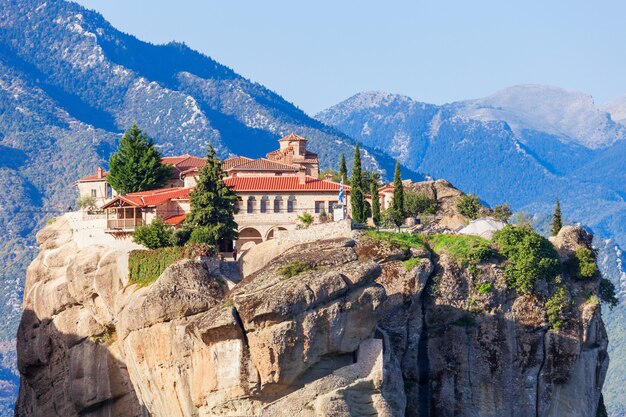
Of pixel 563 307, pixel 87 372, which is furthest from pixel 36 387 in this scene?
pixel 563 307

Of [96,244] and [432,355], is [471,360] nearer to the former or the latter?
[432,355]

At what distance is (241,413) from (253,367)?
222 centimetres

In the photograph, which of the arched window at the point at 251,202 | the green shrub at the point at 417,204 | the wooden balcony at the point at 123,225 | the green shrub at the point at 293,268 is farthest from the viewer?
the green shrub at the point at 417,204

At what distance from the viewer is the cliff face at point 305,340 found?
7025 centimetres

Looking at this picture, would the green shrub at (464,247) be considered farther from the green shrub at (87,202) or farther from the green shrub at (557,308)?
the green shrub at (87,202)

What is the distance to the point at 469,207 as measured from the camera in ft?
338

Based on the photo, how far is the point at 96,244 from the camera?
92.3 m

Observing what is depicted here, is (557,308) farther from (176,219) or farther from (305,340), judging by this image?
(176,219)

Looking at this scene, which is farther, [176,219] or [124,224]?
[124,224]

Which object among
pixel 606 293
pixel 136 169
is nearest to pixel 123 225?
pixel 136 169

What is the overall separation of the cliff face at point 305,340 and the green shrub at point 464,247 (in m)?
0.62

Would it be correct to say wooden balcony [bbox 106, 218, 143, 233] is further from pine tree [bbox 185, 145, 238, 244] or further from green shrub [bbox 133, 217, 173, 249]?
pine tree [bbox 185, 145, 238, 244]

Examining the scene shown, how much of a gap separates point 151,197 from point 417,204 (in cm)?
1941

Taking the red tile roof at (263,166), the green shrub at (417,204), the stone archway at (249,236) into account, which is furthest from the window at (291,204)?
the green shrub at (417,204)
